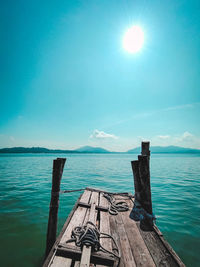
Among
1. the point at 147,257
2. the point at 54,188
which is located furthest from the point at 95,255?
the point at 54,188

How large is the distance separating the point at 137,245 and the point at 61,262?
2033mm

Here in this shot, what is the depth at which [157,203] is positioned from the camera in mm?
10102

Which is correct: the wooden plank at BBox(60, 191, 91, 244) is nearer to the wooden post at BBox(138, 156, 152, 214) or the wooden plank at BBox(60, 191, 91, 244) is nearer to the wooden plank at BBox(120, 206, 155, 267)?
the wooden plank at BBox(120, 206, 155, 267)

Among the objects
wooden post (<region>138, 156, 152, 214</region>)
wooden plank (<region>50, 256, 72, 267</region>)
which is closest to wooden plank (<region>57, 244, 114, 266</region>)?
→ wooden plank (<region>50, 256, 72, 267</region>)

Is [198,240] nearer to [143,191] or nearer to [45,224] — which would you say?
[143,191]

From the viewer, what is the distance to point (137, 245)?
3625 millimetres

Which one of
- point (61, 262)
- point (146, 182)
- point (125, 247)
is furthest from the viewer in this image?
point (146, 182)

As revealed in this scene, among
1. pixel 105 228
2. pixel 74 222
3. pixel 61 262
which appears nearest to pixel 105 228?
pixel 105 228

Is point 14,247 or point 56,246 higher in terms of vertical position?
point 56,246

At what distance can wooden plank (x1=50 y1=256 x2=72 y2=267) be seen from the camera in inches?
111

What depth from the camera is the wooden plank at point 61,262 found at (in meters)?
2.82

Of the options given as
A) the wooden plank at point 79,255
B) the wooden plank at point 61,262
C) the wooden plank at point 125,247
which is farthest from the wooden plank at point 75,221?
the wooden plank at point 125,247

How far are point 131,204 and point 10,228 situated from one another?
627cm

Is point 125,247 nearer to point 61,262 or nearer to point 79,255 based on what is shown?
point 79,255
